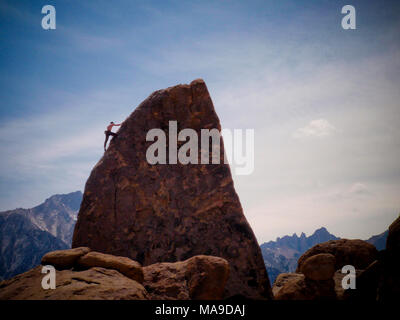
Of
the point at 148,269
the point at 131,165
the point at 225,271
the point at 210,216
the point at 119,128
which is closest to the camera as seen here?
the point at 225,271

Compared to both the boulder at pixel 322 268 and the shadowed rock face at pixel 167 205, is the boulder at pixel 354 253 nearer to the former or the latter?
the boulder at pixel 322 268

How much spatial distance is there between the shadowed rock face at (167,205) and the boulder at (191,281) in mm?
2647

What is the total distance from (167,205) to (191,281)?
16.4ft

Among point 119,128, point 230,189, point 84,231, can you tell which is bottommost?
point 84,231

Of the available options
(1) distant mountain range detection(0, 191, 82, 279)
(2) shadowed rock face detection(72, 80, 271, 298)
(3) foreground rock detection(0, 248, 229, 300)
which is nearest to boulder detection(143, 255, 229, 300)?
(3) foreground rock detection(0, 248, 229, 300)

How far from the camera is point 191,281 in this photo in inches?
260

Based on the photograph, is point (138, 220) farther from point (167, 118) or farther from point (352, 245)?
point (352, 245)

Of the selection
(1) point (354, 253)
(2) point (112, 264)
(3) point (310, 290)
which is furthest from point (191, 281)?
(1) point (354, 253)

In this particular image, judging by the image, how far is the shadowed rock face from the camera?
9.91m

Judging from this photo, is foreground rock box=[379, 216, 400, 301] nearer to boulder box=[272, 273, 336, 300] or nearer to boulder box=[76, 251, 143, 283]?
boulder box=[272, 273, 336, 300]

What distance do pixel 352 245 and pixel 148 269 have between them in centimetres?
944
